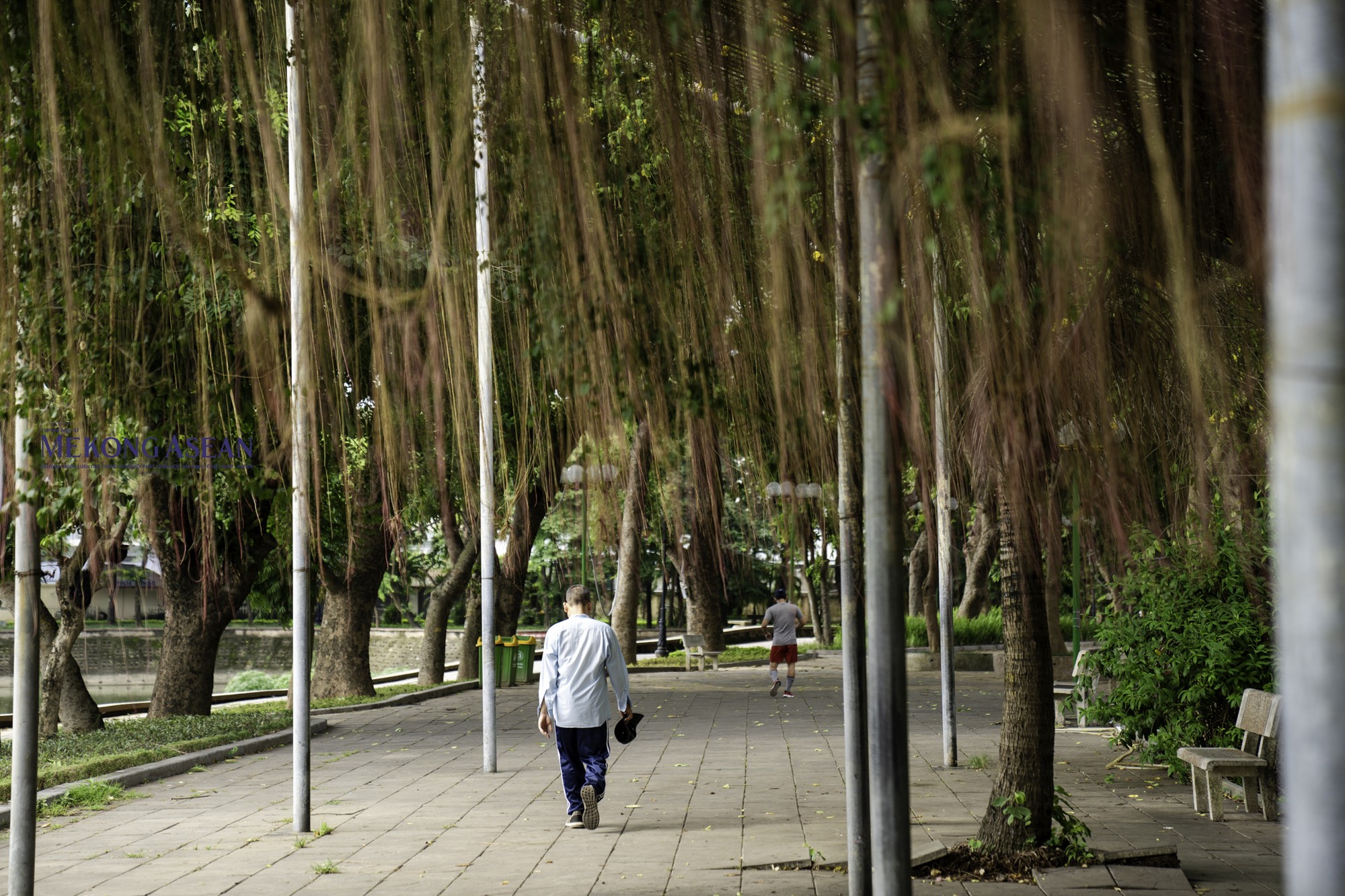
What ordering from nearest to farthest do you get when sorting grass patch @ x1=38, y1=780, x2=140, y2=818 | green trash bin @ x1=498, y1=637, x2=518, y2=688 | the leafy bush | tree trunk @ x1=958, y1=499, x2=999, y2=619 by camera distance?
1. grass patch @ x1=38, y1=780, x2=140, y2=818
2. the leafy bush
3. green trash bin @ x1=498, y1=637, x2=518, y2=688
4. tree trunk @ x1=958, y1=499, x2=999, y2=619

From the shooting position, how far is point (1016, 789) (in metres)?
6.97

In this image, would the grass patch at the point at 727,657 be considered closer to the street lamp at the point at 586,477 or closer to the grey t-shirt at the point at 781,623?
the grey t-shirt at the point at 781,623

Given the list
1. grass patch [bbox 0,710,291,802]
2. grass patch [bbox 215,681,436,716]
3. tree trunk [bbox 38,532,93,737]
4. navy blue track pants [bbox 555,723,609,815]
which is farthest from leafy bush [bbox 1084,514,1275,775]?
grass patch [bbox 215,681,436,716]

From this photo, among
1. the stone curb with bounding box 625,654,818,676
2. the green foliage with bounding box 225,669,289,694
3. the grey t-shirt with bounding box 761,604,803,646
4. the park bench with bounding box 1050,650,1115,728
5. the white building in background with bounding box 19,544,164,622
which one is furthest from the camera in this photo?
the green foliage with bounding box 225,669,289,694

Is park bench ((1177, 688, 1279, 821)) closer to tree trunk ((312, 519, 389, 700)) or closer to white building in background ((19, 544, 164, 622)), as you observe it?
white building in background ((19, 544, 164, 622))

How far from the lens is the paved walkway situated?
7016 mm

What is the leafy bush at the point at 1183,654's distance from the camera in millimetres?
9711

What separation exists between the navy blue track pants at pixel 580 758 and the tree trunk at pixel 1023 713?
2667 mm

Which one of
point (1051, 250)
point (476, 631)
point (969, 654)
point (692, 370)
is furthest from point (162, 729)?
point (969, 654)

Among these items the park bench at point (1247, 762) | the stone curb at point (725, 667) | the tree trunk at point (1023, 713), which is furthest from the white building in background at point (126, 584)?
the stone curb at point (725, 667)

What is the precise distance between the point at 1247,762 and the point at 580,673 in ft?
14.3

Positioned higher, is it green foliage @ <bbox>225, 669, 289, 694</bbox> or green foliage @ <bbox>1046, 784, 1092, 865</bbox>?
green foliage @ <bbox>1046, 784, 1092, 865</bbox>

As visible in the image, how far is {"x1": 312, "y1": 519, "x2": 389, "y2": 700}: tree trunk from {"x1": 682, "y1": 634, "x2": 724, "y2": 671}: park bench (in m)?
8.76

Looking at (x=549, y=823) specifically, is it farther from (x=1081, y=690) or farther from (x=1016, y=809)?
(x=1081, y=690)
